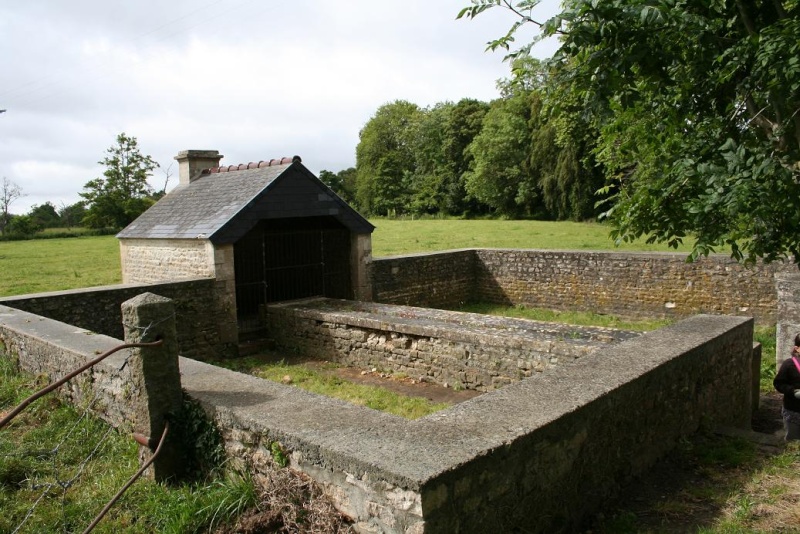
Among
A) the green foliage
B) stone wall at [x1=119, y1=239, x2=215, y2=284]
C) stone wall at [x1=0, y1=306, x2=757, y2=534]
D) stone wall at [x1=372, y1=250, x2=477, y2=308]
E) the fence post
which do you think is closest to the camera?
stone wall at [x1=0, y1=306, x2=757, y2=534]

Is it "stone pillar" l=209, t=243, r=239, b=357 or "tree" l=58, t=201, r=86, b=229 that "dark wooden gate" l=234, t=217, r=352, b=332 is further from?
"tree" l=58, t=201, r=86, b=229

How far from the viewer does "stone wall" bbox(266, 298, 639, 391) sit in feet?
25.5

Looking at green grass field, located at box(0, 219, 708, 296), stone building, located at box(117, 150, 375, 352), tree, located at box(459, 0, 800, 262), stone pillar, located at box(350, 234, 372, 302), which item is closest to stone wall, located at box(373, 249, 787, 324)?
stone pillar, located at box(350, 234, 372, 302)

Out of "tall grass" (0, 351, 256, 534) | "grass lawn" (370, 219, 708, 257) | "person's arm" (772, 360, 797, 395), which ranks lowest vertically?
"tall grass" (0, 351, 256, 534)

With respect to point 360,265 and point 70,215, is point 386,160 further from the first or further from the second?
point 360,265

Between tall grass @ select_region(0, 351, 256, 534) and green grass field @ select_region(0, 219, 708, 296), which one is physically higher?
green grass field @ select_region(0, 219, 708, 296)

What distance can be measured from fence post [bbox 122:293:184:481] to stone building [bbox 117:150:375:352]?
5.89 meters

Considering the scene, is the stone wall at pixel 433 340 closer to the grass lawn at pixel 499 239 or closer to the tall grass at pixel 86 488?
the tall grass at pixel 86 488

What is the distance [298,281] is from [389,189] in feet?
151

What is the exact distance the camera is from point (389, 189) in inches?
2293

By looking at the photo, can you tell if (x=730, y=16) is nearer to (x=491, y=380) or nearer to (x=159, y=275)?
(x=491, y=380)

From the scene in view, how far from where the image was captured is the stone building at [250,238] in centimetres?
1051

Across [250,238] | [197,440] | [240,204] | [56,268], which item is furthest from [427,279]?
[56,268]

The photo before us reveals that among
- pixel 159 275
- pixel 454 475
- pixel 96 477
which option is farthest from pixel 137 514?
pixel 159 275
